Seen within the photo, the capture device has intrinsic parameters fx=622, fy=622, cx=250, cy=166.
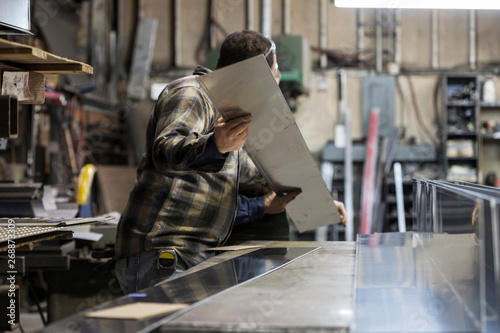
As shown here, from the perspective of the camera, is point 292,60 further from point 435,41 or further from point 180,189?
point 180,189

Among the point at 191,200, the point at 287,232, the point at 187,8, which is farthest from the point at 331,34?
the point at 191,200

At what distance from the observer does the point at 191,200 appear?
198 cm

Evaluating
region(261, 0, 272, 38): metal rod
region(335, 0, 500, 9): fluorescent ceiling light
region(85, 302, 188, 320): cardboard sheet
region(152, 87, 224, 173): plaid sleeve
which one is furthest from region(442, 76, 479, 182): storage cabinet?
region(85, 302, 188, 320): cardboard sheet

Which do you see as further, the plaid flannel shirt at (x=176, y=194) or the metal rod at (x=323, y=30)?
the metal rod at (x=323, y=30)

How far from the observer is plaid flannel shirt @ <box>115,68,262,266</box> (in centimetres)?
189

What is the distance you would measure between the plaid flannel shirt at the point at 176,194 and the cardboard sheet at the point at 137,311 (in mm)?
708

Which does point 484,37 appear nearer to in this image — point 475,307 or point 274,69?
point 274,69

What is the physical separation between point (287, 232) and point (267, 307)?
143 centimetres

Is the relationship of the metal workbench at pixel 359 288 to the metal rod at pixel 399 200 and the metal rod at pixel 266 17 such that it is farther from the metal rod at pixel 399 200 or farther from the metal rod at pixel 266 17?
the metal rod at pixel 266 17

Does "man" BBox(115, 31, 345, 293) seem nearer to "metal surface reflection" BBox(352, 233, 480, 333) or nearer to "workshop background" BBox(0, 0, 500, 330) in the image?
"metal surface reflection" BBox(352, 233, 480, 333)

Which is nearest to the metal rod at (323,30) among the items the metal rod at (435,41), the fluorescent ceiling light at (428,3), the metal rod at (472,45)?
the metal rod at (435,41)

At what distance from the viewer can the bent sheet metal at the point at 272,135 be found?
161 cm

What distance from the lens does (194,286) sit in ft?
4.52

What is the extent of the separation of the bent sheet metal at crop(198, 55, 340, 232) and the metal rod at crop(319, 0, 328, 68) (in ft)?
19.2
